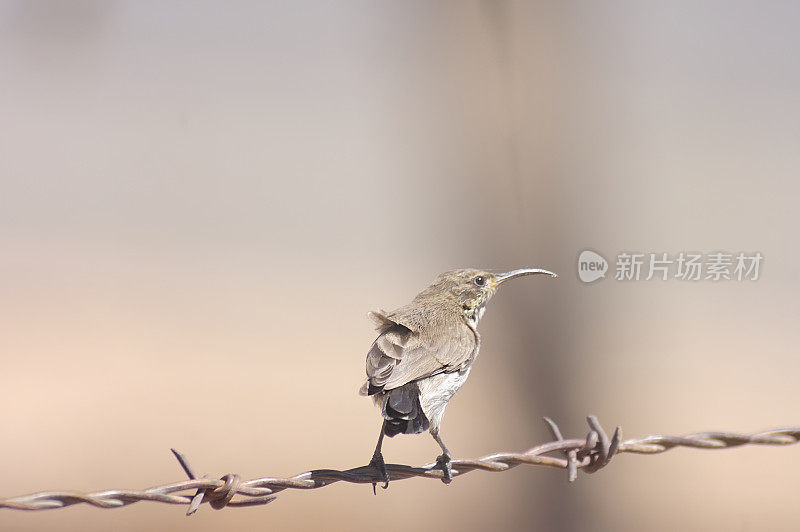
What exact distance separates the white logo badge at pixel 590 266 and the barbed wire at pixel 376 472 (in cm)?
484

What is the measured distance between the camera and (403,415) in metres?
2.74

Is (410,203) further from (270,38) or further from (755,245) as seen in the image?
(755,245)

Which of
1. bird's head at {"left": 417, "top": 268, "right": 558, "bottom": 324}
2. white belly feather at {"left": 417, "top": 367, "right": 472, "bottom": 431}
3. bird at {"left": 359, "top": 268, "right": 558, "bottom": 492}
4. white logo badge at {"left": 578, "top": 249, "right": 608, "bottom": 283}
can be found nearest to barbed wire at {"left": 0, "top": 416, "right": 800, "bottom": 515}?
bird at {"left": 359, "top": 268, "right": 558, "bottom": 492}

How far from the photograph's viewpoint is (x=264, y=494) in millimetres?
2260

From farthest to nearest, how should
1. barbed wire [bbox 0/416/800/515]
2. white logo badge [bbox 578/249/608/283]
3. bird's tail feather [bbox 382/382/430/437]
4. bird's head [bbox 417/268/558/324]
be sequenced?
white logo badge [bbox 578/249/608/283]
bird's head [bbox 417/268/558/324]
bird's tail feather [bbox 382/382/430/437]
barbed wire [bbox 0/416/800/515]

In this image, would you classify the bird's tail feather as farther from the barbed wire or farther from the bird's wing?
the barbed wire

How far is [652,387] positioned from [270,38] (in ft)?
→ 17.2

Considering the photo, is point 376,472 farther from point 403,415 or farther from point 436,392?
point 436,392

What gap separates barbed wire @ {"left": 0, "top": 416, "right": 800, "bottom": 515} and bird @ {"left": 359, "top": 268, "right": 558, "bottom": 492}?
0.13 meters

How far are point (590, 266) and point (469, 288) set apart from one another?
13.6 feet

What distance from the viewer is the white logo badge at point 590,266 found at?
743 centimetres

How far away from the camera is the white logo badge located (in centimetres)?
743

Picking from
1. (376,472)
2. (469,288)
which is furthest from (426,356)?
(469,288)

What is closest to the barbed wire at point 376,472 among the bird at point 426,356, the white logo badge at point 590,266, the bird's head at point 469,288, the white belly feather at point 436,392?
the bird at point 426,356
